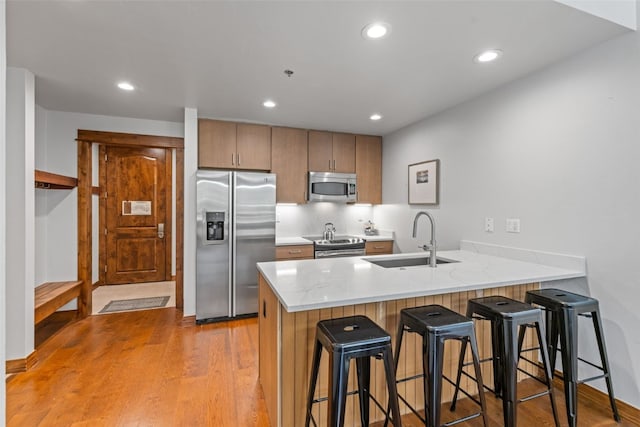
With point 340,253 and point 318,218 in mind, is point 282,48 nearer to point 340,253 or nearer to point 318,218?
point 340,253

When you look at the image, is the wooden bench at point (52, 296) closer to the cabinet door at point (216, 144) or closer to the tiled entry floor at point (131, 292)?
the tiled entry floor at point (131, 292)

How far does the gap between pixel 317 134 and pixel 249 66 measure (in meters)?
1.95

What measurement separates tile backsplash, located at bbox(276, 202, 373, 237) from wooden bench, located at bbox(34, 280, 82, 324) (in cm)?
244

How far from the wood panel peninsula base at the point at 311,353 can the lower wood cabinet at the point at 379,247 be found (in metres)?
2.06

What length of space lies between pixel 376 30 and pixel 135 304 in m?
4.28

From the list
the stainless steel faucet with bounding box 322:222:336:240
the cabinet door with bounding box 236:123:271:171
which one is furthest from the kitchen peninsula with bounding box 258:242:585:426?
the cabinet door with bounding box 236:123:271:171

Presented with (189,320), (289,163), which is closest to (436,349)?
(189,320)

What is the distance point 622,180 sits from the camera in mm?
1890

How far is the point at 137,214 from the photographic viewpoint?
199 inches

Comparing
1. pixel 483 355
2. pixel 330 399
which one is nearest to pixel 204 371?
pixel 330 399

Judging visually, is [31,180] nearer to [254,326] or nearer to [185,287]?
[185,287]

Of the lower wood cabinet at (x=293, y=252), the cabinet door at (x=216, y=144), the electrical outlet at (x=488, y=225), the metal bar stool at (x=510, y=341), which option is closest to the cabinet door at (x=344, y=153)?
the lower wood cabinet at (x=293, y=252)

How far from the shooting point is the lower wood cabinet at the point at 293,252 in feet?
12.3

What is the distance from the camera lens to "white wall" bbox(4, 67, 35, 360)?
242 centimetres
